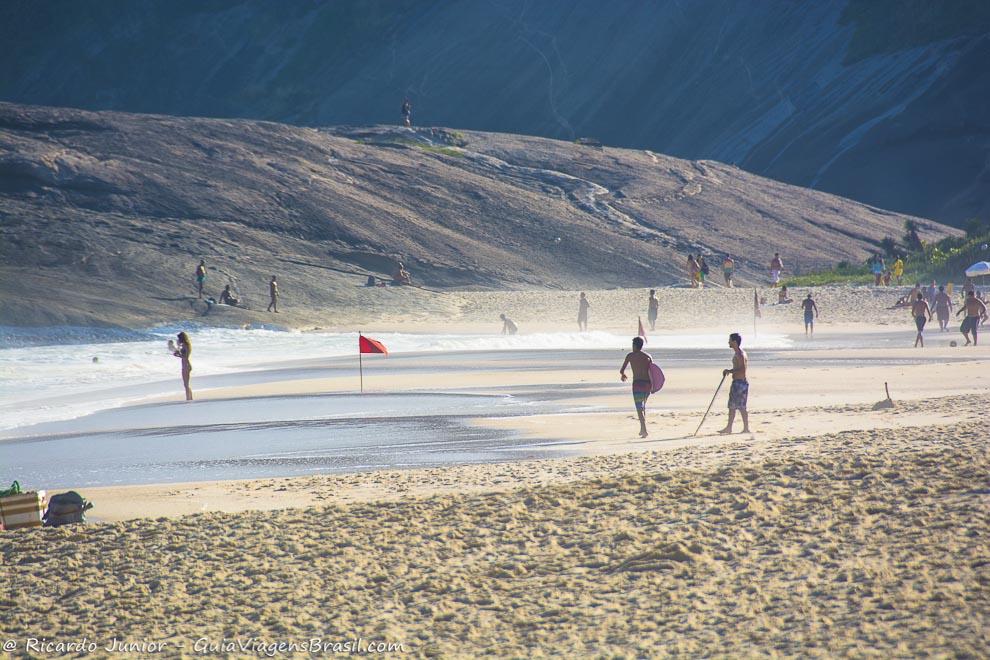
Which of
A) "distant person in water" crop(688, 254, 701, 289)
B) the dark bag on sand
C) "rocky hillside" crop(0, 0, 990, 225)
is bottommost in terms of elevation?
the dark bag on sand

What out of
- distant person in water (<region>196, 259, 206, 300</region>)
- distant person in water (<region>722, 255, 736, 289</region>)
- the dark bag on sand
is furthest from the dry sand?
distant person in water (<region>722, 255, 736, 289</region>)

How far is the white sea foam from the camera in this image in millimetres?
21438

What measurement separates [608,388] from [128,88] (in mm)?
101486

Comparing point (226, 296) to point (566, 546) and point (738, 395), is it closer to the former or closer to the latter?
point (738, 395)

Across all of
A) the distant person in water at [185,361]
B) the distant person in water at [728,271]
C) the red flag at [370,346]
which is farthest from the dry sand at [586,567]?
the distant person in water at [728,271]

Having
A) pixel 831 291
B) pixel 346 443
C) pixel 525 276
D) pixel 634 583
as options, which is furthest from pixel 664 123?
pixel 634 583

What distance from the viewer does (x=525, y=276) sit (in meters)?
52.7

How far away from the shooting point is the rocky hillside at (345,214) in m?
44.6

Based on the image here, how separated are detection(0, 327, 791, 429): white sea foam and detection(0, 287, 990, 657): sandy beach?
6.65 metres

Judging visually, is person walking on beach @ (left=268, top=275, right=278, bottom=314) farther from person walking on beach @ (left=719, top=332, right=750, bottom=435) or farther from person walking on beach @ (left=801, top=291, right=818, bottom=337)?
person walking on beach @ (left=719, top=332, right=750, bottom=435)

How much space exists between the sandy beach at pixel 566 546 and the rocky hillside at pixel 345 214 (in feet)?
95.7

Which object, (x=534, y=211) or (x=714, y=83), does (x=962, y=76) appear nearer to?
(x=714, y=83)

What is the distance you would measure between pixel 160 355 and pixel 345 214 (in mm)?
23224

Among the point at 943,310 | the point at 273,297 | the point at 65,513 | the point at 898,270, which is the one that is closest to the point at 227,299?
the point at 273,297
